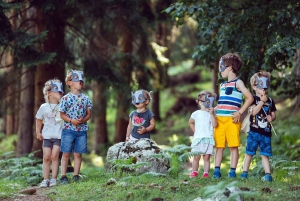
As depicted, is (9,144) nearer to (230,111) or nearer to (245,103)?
(230,111)

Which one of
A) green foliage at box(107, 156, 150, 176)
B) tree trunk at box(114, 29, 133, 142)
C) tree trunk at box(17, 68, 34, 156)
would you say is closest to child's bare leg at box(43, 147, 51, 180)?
green foliage at box(107, 156, 150, 176)

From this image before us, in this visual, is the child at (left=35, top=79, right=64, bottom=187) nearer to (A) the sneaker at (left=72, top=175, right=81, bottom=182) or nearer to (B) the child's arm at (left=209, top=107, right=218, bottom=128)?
(A) the sneaker at (left=72, top=175, right=81, bottom=182)

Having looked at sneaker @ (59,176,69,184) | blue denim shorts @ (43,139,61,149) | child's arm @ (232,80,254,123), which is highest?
child's arm @ (232,80,254,123)

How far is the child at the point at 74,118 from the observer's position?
345 inches

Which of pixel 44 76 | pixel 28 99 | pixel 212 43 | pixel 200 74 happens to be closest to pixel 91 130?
pixel 200 74

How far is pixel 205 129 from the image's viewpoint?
8.44 m

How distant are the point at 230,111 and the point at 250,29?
2698mm

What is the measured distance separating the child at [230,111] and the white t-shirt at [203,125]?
0.14 m

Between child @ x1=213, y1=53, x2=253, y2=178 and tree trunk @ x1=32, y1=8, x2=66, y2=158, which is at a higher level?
tree trunk @ x1=32, y1=8, x2=66, y2=158

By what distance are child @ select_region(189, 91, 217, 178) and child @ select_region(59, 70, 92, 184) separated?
192cm

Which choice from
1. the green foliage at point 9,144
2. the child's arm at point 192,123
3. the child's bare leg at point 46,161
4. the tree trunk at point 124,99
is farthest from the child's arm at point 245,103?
the green foliage at point 9,144

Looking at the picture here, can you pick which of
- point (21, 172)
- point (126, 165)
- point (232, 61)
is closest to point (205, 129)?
point (232, 61)

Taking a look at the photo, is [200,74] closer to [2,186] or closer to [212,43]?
[212,43]

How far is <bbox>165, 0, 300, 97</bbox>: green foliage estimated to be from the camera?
9.38 meters
